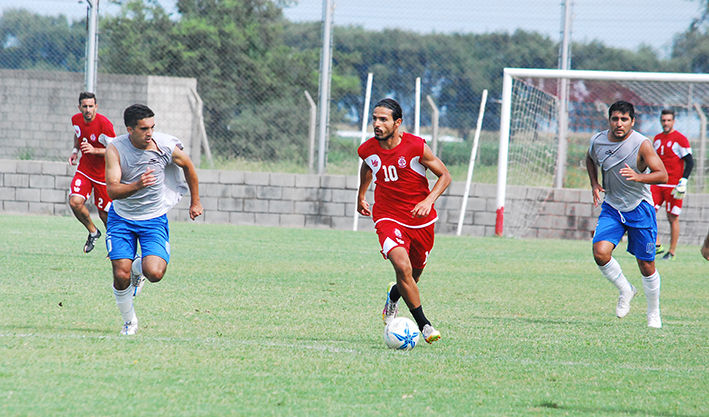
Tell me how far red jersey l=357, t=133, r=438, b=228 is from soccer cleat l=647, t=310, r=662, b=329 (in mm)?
2144

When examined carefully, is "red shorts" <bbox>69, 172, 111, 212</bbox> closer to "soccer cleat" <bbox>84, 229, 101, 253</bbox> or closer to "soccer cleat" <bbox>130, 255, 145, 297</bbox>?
"soccer cleat" <bbox>84, 229, 101, 253</bbox>

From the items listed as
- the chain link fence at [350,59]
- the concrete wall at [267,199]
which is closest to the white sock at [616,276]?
the concrete wall at [267,199]

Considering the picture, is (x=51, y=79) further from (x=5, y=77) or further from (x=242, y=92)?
(x=242, y=92)

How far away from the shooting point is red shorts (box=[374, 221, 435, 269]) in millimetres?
6102

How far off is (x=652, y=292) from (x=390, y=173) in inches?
104

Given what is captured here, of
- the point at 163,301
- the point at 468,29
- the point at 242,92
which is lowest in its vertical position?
the point at 163,301

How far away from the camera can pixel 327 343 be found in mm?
5703

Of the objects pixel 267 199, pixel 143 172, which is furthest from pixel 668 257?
pixel 143 172

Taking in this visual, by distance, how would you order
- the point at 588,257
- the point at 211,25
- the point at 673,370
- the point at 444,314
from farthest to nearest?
the point at 211,25
the point at 588,257
the point at 444,314
the point at 673,370

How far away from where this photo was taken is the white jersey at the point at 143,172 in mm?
6207

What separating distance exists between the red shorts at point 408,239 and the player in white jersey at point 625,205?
1.75 m

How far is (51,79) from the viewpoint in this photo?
699 inches

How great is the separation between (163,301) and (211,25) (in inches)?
514

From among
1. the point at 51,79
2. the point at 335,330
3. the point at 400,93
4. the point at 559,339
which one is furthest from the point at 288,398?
the point at 51,79
